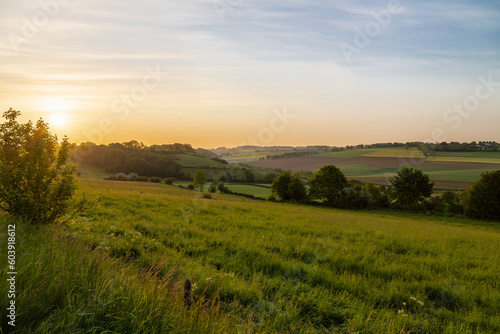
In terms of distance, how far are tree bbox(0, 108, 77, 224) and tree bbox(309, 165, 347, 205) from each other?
51.3m

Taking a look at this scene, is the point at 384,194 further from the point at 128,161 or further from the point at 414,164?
the point at 128,161

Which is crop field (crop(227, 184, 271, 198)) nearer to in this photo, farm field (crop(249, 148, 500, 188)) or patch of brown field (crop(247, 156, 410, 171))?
patch of brown field (crop(247, 156, 410, 171))

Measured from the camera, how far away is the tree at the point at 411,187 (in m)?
55.9

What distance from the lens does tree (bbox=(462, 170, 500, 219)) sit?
147ft

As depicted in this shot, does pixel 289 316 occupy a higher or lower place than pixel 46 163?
lower

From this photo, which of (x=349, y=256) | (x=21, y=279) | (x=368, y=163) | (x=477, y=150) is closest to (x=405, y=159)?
(x=368, y=163)

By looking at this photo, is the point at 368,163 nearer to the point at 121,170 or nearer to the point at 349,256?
the point at 121,170

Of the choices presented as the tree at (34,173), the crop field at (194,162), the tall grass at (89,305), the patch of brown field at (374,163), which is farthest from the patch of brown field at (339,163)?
the tall grass at (89,305)

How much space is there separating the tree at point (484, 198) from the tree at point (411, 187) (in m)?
8.34

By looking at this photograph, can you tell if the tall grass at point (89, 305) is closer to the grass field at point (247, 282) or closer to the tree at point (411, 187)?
the grass field at point (247, 282)

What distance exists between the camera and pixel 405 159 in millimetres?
94562

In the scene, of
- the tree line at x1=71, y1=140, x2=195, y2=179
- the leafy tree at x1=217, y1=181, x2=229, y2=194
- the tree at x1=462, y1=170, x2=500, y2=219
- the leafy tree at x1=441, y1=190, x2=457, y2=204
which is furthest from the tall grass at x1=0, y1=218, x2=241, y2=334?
the tree line at x1=71, y1=140, x2=195, y2=179

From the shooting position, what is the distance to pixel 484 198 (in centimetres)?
4534

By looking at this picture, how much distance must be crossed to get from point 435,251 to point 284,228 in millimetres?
5729
